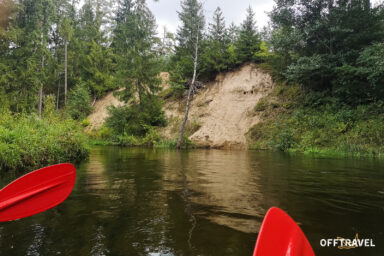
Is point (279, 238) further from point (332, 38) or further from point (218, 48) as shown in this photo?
point (218, 48)

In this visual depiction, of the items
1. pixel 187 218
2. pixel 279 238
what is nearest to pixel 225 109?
pixel 187 218

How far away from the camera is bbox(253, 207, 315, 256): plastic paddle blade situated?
1.41 metres

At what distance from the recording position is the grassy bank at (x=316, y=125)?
1307 centimetres

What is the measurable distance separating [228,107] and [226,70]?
16.2 feet

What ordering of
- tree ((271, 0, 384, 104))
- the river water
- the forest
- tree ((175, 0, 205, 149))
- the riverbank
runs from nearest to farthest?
the river water
the forest
the riverbank
tree ((271, 0, 384, 104))
tree ((175, 0, 205, 149))

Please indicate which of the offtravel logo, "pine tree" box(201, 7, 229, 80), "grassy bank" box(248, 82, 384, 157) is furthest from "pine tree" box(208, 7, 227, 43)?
the offtravel logo

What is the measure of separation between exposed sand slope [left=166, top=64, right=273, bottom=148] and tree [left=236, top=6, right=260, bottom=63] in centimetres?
103

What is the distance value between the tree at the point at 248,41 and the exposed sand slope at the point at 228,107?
3.37 ft

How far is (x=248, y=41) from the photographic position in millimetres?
23641

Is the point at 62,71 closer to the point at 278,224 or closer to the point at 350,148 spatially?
the point at 350,148

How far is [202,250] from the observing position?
200 cm

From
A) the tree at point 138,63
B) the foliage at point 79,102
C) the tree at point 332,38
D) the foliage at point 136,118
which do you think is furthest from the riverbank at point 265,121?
the tree at point 138,63

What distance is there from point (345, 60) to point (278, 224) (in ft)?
56.1

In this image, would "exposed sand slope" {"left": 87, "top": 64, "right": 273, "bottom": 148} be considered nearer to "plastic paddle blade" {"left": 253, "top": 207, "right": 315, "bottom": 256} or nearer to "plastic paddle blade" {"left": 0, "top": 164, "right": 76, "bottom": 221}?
"plastic paddle blade" {"left": 0, "top": 164, "right": 76, "bottom": 221}
